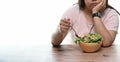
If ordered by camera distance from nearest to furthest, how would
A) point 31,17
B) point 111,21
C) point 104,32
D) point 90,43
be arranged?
point 90,43 < point 104,32 < point 111,21 < point 31,17

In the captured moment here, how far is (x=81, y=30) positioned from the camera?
1666 mm

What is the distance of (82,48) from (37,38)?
4.19 feet

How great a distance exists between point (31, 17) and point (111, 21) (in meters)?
1.21

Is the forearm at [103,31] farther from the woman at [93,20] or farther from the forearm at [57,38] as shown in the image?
the forearm at [57,38]

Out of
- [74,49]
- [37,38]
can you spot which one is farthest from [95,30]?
[37,38]

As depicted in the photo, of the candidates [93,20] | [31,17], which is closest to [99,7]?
[93,20]

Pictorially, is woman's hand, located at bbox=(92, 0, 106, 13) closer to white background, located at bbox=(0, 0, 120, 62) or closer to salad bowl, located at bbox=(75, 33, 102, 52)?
salad bowl, located at bbox=(75, 33, 102, 52)

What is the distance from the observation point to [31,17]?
2588mm

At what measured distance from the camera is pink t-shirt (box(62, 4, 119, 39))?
1.57 meters

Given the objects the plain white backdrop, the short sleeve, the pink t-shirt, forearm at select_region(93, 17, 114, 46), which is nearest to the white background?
the plain white backdrop

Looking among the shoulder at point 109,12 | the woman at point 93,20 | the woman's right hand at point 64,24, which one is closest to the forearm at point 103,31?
the woman at point 93,20

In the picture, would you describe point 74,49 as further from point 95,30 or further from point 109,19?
point 109,19

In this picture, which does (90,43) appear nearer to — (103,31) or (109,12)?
(103,31)

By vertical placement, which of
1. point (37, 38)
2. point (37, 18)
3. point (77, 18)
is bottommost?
point (37, 38)
